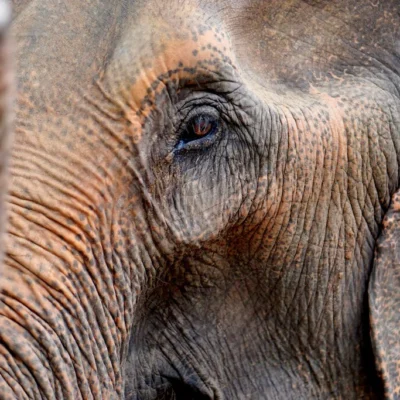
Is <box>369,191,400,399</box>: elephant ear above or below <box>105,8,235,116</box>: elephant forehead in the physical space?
below

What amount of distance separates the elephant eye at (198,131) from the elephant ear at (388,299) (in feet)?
2.02

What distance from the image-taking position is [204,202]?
172cm

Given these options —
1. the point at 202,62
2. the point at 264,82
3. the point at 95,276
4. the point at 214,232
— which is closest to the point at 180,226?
the point at 214,232

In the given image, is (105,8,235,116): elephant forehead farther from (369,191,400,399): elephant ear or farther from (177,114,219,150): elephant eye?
(369,191,400,399): elephant ear

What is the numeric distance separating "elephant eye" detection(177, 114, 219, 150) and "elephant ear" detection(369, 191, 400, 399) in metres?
0.62

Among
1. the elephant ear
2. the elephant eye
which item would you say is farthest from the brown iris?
the elephant ear

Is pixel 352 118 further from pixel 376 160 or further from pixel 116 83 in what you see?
pixel 116 83

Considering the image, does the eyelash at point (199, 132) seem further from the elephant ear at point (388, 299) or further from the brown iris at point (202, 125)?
the elephant ear at point (388, 299)

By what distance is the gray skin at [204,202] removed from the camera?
1.45 m

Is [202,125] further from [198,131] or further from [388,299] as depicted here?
[388,299]

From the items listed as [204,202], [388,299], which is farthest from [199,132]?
[388,299]

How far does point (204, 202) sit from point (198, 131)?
17 centimetres

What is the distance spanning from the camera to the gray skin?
1.45 m

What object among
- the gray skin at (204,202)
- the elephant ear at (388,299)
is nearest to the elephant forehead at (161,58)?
the gray skin at (204,202)
